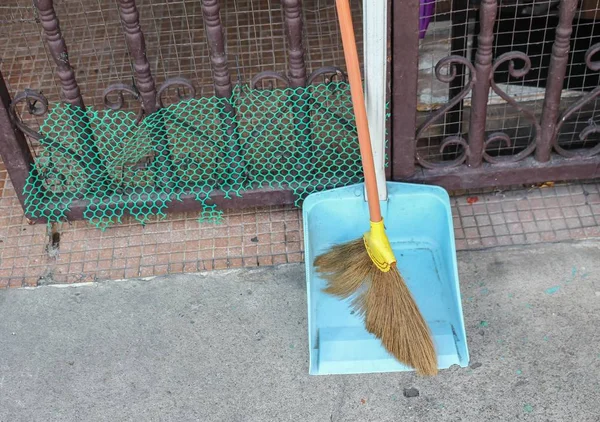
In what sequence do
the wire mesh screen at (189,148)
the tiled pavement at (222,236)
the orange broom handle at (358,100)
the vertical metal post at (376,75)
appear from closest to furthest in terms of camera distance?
the orange broom handle at (358,100) → the vertical metal post at (376,75) → the wire mesh screen at (189,148) → the tiled pavement at (222,236)

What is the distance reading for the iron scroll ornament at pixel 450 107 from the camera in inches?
94.6

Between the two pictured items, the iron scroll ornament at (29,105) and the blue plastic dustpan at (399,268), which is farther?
the iron scroll ornament at (29,105)

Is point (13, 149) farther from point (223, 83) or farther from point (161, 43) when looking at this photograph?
point (161, 43)

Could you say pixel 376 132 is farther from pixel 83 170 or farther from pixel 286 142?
pixel 83 170

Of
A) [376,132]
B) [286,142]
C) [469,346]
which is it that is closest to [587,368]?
[469,346]

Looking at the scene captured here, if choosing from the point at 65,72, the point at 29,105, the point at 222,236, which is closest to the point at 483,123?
the point at 222,236

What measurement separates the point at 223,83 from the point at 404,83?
0.64 m

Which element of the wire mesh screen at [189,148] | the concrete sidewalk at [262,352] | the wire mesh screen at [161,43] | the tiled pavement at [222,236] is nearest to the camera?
the concrete sidewalk at [262,352]

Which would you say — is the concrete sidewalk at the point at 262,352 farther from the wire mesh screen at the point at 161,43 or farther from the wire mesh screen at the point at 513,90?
the wire mesh screen at the point at 161,43

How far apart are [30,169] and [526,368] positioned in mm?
1935

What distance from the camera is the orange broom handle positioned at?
206 cm

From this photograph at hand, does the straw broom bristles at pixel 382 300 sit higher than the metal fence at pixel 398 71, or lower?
lower

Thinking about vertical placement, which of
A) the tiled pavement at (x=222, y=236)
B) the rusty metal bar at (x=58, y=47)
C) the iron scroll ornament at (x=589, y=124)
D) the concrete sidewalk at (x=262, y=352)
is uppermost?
the rusty metal bar at (x=58, y=47)

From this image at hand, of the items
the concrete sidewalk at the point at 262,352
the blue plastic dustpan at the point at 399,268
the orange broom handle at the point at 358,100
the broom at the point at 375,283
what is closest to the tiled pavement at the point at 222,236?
the concrete sidewalk at the point at 262,352
